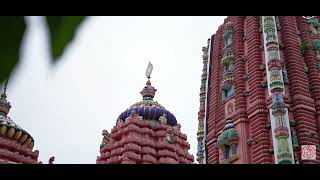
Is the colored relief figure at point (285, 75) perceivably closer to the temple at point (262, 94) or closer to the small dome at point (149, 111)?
the temple at point (262, 94)

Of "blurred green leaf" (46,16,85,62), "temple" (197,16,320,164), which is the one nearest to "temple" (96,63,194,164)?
"temple" (197,16,320,164)

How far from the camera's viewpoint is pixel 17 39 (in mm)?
982

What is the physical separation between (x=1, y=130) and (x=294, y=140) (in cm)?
1440

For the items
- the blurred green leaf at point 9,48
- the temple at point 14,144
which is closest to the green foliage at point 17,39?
the blurred green leaf at point 9,48

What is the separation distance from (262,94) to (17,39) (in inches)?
742

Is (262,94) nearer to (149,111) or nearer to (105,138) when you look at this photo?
(149,111)

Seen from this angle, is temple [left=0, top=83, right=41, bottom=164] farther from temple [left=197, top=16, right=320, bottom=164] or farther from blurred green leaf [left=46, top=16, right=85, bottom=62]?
blurred green leaf [left=46, top=16, right=85, bottom=62]

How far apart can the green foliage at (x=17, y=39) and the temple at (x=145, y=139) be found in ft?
79.0

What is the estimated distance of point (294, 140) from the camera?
1744cm

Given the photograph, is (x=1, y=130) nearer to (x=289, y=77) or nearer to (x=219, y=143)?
(x=219, y=143)

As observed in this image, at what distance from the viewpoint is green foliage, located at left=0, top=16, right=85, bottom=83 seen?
97 cm

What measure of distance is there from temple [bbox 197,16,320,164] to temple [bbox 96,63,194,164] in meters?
3.99

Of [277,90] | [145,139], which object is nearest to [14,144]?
[145,139]

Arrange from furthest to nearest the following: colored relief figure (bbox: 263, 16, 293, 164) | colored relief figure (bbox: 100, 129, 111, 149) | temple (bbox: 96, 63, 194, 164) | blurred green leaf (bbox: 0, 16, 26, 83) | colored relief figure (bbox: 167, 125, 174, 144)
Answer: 1. colored relief figure (bbox: 100, 129, 111, 149)
2. colored relief figure (bbox: 167, 125, 174, 144)
3. temple (bbox: 96, 63, 194, 164)
4. colored relief figure (bbox: 263, 16, 293, 164)
5. blurred green leaf (bbox: 0, 16, 26, 83)
